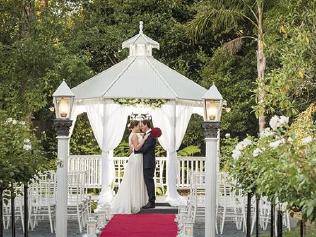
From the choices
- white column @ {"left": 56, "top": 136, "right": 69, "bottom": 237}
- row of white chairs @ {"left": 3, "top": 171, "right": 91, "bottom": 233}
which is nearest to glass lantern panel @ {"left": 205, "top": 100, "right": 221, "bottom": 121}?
white column @ {"left": 56, "top": 136, "right": 69, "bottom": 237}

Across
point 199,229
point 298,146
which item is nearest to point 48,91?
point 199,229

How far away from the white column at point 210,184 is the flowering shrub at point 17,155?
3.18 meters

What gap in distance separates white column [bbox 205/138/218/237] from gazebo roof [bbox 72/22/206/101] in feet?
12.6

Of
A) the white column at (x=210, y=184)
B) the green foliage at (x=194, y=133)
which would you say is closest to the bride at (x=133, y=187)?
the white column at (x=210, y=184)

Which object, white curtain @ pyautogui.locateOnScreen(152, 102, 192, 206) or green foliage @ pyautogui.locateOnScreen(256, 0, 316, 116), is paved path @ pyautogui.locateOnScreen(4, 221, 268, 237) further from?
green foliage @ pyautogui.locateOnScreen(256, 0, 316, 116)

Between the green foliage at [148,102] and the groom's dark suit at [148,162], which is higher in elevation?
the green foliage at [148,102]

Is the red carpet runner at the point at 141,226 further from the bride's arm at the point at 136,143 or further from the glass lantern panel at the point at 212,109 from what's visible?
the glass lantern panel at the point at 212,109

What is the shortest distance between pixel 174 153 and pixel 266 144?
28.6 ft

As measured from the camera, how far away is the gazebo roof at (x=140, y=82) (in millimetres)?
14164

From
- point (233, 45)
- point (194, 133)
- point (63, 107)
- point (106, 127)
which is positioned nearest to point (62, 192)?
point (63, 107)

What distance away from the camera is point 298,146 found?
4.52 meters

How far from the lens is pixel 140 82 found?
47.6ft

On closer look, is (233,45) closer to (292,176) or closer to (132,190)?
(132,190)

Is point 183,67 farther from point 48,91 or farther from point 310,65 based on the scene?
point 310,65
